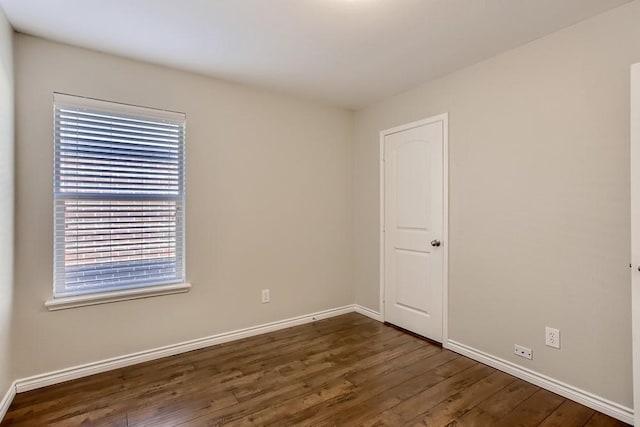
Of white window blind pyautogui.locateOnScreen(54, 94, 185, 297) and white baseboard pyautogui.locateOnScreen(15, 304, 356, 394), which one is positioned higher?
white window blind pyautogui.locateOnScreen(54, 94, 185, 297)

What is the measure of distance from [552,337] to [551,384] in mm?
310

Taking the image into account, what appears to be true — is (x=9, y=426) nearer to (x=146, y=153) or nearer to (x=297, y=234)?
(x=146, y=153)

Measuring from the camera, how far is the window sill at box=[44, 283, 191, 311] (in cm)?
228

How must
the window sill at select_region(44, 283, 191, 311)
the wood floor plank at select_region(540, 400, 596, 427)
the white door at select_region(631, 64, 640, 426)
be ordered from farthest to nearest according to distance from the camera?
the window sill at select_region(44, 283, 191, 311), the wood floor plank at select_region(540, 400, 596, 427), the white door at select_region(631, 64, 640, 426)

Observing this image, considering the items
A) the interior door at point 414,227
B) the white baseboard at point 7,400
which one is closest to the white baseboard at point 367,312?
the interior door at point 414,227

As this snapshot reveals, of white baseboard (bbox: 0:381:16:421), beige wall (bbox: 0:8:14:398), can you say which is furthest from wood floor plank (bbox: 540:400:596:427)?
beige wall (bbox: 0:8:14:398)

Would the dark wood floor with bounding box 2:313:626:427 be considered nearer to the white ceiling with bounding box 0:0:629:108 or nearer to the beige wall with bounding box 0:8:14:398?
the beige wall with bounding box 0:8:14:398

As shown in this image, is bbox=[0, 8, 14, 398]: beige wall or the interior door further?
the interior door

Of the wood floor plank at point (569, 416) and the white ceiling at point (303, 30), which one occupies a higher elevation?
the white ceiling at point (303, 30)

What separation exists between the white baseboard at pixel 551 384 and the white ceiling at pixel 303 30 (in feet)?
7.61

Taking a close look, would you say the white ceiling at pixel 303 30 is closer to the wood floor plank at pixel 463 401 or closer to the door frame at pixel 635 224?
the door frame at pixel 635 224

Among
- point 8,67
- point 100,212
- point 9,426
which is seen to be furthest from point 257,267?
point 8,67

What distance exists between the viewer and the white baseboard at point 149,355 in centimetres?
223

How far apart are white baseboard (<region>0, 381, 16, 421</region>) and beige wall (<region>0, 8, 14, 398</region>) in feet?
0.11
